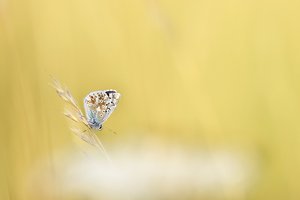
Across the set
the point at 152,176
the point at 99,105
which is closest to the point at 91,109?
the point at 99,105

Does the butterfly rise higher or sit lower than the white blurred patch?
higher

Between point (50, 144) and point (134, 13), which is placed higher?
point (134, 13)

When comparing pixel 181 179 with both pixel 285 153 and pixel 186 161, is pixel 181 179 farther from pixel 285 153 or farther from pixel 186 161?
pixel 285 153

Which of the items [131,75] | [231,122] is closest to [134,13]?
[131,75]

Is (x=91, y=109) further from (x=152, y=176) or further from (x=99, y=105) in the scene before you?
(x=152, y=176)
